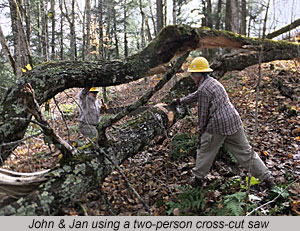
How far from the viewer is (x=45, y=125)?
2.72 meters

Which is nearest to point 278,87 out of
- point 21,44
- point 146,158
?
point 146,158

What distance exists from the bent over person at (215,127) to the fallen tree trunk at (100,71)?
3.63 ft

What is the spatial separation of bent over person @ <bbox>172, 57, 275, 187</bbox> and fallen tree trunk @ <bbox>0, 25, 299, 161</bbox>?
1106mm

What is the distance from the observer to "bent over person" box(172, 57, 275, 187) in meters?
3.61

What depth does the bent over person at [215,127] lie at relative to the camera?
3613 millimetres

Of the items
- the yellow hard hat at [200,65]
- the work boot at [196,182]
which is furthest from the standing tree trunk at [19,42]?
the work boot at [196,182]

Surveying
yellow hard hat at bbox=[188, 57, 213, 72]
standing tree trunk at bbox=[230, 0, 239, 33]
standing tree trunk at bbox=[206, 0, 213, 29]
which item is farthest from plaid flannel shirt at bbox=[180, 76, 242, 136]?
standing tree trunk at bbox=[206, 0, 213, 29]

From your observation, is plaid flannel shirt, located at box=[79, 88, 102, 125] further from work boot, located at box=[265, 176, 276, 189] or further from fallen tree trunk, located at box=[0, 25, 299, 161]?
work boot, located at box=[265, 176, 276, 189]

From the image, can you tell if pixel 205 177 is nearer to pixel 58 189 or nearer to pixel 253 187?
pixel 253 187

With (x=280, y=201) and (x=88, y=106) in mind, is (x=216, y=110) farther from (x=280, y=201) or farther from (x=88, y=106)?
(x=88, y=106)

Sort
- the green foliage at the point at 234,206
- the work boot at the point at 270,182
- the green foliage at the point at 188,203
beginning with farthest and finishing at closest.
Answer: the work boot at the point at 270,182, the green foliage at the point at 188,203, the green foliage at the point at 234,206

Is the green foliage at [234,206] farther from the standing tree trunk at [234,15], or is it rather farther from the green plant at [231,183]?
the standing tree trunk at [234,15]

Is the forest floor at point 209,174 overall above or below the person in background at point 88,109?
below

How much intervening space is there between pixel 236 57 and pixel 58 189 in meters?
6.32
